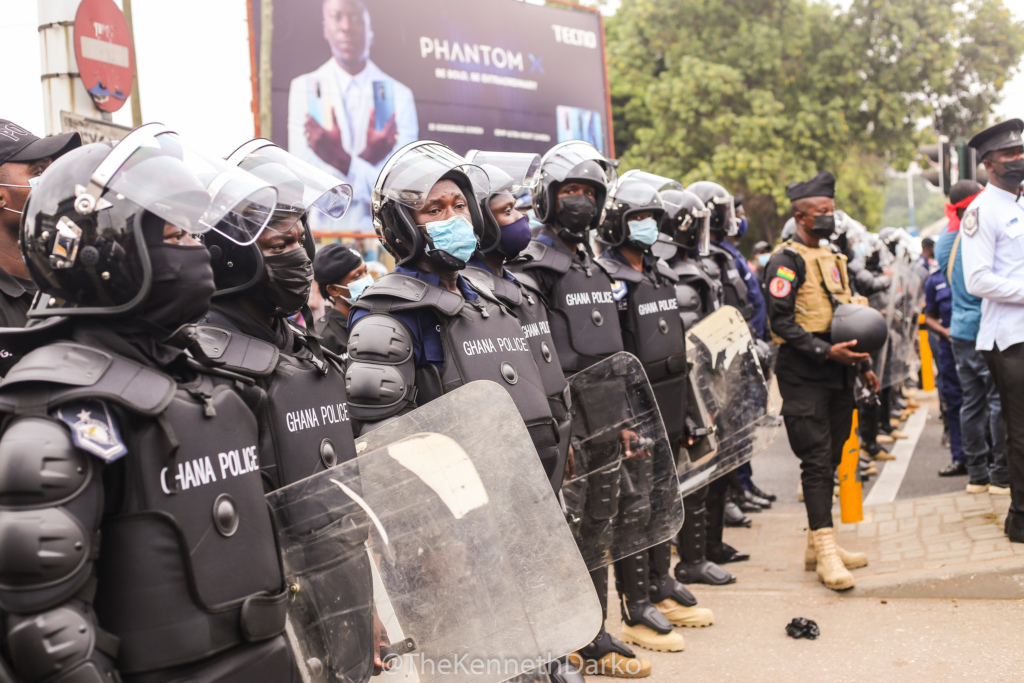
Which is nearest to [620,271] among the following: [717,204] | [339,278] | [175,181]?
[339,278]

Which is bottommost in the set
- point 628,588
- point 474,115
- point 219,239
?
point 628,588

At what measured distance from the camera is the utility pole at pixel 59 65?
4.63 metres

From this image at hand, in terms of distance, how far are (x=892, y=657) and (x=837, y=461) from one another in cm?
170

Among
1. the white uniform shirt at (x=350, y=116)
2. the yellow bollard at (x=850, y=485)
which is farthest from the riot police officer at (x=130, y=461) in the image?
the white uniform shirt at (x=350, y=116)

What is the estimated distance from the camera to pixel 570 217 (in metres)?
4.82

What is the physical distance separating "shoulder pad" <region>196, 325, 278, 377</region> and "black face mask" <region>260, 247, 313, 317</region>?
17 centimetres

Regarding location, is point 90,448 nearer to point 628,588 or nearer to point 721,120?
point 628,588

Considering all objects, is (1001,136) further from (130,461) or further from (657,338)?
(130,461)

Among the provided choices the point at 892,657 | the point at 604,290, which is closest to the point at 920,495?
the point at 892,657

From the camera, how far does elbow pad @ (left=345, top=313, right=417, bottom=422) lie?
10.3 feet

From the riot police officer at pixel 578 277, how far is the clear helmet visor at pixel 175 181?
2397 mm

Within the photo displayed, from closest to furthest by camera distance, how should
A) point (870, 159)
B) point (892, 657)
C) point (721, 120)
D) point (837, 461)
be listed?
point (892, 657) → point (837, 461) → point (721, 120) → point (870, 159)

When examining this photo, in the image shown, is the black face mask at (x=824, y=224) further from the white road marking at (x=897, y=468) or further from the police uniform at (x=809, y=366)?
the white road marking at (x=897, y=468)

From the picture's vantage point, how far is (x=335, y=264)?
546 cm
